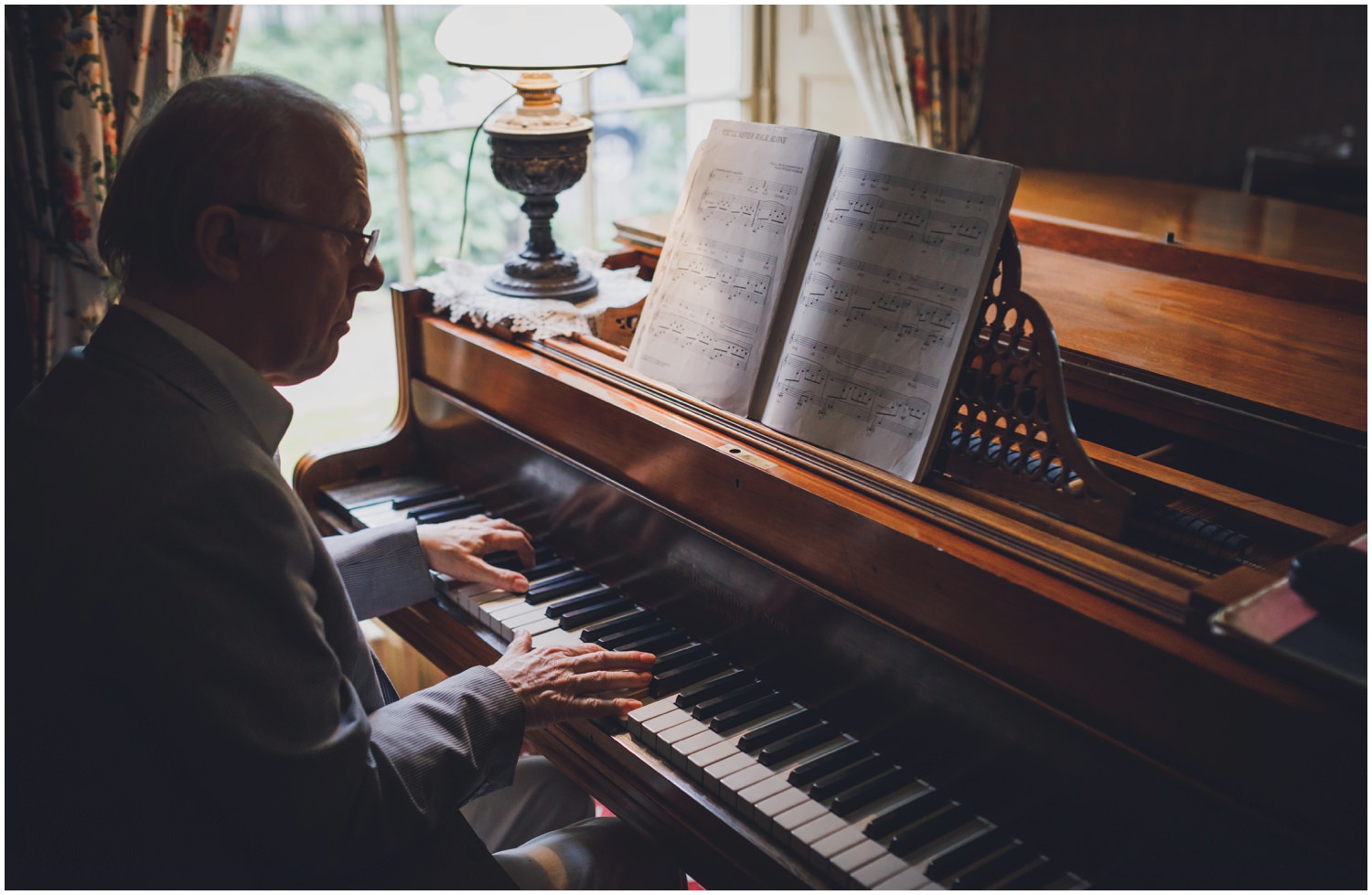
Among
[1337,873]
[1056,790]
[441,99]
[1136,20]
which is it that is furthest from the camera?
[1136,20]

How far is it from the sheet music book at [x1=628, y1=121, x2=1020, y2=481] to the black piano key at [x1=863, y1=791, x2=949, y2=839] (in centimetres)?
39

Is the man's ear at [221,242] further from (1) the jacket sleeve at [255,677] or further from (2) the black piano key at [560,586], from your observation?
(2) the black piano key at [560,586]

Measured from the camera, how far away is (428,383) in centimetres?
220

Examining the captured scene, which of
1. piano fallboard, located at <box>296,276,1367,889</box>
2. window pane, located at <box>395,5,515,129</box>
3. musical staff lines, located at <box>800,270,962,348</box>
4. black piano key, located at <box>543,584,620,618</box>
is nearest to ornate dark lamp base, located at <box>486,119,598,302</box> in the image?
piano fallboard, located at <box>296,276,1367,889</box>

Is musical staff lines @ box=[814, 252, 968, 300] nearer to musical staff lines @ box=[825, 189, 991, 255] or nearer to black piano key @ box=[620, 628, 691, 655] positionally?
musical staff lines @ box=[825, 189, 991, 255]

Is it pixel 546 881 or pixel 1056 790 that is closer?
pixel 1056 790

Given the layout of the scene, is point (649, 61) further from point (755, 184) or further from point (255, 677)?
point (255, 677)

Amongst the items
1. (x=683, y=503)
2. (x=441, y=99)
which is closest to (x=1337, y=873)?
(x=683, y=503)

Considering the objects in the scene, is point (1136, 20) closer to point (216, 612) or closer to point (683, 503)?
point (683, 503)

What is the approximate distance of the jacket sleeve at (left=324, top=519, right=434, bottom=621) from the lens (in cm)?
177

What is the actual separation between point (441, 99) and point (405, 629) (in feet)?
7.97

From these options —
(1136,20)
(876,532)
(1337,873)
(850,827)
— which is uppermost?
(1136,20)

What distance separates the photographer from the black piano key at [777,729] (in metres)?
1.42

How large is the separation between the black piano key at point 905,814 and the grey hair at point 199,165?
954 millimetres
